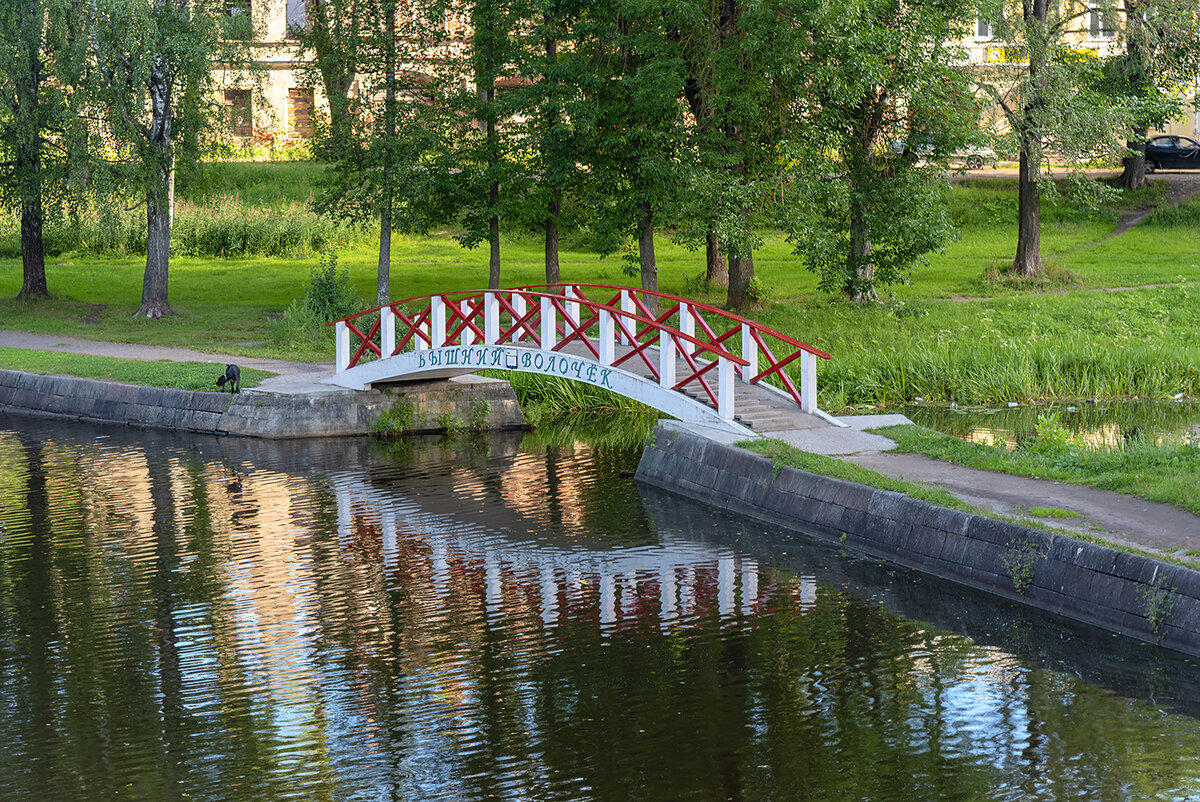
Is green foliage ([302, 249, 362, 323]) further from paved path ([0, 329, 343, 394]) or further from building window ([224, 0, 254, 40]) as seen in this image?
building window ([224, 0, 254, 40])

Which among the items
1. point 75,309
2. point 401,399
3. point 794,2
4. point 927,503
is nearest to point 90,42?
point 75,309

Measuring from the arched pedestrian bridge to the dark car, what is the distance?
25.7 meters

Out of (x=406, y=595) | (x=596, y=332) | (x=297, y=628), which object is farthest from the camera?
(x=596, y=332)

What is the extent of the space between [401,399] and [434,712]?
13.7 metres

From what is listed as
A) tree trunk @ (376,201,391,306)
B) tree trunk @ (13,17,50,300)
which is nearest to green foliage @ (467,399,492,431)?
tree trunk @ (376,201,391,306)

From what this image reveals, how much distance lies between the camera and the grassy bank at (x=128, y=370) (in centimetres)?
2464

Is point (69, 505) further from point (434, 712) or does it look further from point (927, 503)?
point (927, 503)

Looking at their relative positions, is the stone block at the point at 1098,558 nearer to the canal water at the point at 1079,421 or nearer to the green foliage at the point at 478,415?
the canal water at the point at 1079,421

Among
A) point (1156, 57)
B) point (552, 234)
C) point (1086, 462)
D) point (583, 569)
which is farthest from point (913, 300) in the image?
point (583, 569)

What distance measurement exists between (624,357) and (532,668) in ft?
27.6

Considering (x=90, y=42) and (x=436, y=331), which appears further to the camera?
(x=90, y=42)

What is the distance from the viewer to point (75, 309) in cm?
3422

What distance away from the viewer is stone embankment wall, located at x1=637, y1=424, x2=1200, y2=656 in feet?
37.7

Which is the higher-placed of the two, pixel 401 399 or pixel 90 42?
pixel 90 42
